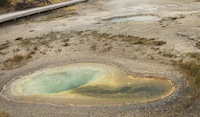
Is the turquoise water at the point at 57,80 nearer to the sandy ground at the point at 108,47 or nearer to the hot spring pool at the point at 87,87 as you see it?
the hot spring pool at the point at 87,87

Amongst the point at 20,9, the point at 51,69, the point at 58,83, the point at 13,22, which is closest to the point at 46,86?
the point at 58,83

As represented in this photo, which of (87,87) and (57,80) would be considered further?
(57,80)

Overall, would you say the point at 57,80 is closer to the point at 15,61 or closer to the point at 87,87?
the point at 87,87

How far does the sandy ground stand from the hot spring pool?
67 centimetres

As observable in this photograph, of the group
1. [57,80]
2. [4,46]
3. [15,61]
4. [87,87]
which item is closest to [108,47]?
[57,80]

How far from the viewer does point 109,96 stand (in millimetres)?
16719

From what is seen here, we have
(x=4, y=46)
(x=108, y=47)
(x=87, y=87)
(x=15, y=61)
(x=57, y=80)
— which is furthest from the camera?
(x=4, y=46)

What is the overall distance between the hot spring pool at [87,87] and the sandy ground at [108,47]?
671 millimetres

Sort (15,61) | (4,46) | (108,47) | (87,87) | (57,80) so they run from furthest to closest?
(4,46) < (108,47) < (15,61) < (57,80) < (87,87)

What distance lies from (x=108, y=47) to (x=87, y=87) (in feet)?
27.4

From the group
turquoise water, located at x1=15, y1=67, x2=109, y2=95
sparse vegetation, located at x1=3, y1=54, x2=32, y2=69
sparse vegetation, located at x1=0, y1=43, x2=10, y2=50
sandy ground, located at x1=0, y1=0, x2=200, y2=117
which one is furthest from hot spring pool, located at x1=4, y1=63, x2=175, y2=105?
sparse vegetation, located at x1=0, y1=43, x2=10, y2=50

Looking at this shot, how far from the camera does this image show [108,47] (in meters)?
25.9

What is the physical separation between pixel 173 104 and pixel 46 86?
877 centimetres

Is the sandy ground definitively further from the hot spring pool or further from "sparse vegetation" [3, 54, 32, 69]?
the hot spring pool
